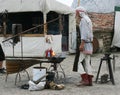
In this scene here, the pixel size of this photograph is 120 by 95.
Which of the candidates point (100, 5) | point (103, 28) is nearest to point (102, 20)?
point (103, 28)

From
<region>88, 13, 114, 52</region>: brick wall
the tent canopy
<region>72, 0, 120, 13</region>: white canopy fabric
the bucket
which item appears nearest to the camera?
the bucket

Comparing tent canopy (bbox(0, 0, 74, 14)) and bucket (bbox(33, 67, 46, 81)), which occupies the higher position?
tent canopy (bbox(0, 0, 74, 14))

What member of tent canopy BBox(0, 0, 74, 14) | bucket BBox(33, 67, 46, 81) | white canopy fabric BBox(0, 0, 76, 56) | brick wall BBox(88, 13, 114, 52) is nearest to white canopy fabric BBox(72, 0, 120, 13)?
brick wall BBox(88, 13, 114, 52)

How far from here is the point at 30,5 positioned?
18250mm

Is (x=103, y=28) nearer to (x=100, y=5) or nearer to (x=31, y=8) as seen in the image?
(x=100, y=5)

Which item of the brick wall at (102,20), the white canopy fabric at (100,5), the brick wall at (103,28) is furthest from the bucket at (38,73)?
the white canopy fabric at (100,5)

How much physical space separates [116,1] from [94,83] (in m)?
16.2

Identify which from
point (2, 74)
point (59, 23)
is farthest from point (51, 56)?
point (59, 23)

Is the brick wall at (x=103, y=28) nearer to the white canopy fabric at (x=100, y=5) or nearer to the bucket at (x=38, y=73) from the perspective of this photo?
the white canopy fabric at (x=100, y=5)

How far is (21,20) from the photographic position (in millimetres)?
21000

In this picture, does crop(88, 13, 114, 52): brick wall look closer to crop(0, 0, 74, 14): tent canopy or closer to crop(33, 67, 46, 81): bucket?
crop(0, 0, 74, 14): tent canopy

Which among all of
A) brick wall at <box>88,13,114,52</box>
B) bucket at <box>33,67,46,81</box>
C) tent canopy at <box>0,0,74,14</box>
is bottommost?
bucket at <box>33,67,46,81</box>

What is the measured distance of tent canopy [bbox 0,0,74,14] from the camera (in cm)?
1788

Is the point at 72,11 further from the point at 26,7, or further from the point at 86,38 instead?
the point at 86,38
